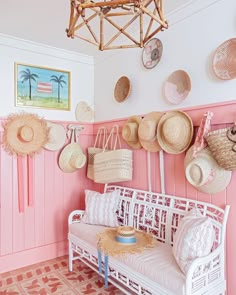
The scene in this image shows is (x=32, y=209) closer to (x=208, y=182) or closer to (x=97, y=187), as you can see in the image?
(x=97, y=187)

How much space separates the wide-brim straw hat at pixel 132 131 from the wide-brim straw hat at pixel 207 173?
31.8 inches

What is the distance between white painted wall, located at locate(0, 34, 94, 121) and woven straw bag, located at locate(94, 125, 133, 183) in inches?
33.9

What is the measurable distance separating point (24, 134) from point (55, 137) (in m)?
0.39

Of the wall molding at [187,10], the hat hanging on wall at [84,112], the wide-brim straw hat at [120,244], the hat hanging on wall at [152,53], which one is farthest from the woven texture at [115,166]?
the wall molding at [187,10]

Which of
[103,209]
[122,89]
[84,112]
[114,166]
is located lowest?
[103,209]

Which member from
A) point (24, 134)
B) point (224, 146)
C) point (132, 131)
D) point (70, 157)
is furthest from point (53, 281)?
point (224, 146)

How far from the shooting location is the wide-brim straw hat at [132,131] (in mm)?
2545

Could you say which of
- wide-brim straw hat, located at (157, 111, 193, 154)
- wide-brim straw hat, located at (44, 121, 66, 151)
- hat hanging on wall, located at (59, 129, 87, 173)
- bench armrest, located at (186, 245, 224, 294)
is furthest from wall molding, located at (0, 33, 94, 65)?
bench armrest, located at (186, 245, 224, 294)

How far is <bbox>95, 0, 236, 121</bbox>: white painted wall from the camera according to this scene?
6.19 ft

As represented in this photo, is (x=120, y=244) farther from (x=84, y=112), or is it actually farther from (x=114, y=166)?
(x=84, y=112)

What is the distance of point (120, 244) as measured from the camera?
2096 mm

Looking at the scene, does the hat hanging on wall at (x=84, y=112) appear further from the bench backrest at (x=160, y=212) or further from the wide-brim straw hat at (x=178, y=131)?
the wide-brim straw hat at (x=178, y=131)

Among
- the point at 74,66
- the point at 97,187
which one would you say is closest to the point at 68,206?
the point at 97,187

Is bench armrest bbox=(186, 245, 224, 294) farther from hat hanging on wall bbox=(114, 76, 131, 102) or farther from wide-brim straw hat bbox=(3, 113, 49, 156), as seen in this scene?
wide-brim straw hat bbox=(3, 113, 49, 156)
